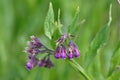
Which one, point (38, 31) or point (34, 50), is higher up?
point (38, 31)

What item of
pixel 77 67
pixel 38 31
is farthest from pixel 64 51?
pixel 38 31

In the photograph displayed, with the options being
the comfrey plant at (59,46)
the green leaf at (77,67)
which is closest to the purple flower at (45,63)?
the comfrey plant at (59,46)

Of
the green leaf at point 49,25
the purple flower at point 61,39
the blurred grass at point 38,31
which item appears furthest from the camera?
the blurred grass at point 38,31

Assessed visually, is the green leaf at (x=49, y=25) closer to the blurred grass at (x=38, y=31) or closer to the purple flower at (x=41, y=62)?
the purple flower at (x=41, y=62)

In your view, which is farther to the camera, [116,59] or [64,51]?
[116,59]

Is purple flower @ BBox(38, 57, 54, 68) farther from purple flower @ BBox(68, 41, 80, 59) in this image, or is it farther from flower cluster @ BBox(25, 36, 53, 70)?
purple flower @ BBox(68, 41, 80, 59)

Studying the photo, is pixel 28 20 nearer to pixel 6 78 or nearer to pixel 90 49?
pixel 6 78

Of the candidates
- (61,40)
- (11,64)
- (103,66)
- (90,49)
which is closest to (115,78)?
(90,49)

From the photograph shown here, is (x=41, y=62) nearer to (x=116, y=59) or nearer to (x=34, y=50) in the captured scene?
(x=34, y=50)
